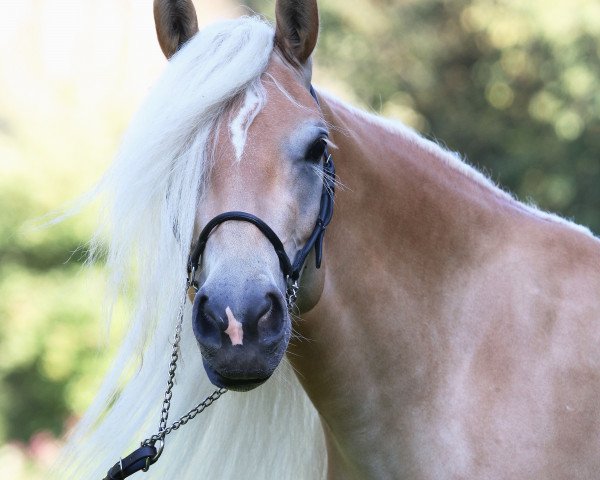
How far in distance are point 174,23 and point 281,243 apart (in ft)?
2.56

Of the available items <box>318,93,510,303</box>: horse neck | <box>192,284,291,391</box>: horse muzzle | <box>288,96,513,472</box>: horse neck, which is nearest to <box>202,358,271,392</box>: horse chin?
<box>192,284,291,391</box>: horse muzzle

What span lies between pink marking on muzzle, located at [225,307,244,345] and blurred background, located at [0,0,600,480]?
2.97 m

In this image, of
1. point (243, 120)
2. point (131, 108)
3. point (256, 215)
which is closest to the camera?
point (256, 215)

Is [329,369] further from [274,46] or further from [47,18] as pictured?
[47,18]

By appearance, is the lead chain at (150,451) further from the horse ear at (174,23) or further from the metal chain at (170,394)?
the horse ear at (174,23)

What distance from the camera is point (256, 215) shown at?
2.25 metres

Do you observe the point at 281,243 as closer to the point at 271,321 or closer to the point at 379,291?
the point at 271,321

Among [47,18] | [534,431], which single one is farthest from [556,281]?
[47,18]

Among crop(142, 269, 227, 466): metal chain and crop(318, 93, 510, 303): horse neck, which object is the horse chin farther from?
crop(318, 93, 510, 303): horse neck

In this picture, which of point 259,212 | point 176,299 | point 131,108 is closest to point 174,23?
point 259,212

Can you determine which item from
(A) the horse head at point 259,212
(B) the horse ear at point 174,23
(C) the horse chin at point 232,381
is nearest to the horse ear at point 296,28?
(A) the horse head at point 259,212

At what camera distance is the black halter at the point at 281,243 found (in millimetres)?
2232

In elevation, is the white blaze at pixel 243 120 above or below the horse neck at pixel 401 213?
above

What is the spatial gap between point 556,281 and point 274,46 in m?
1.08
